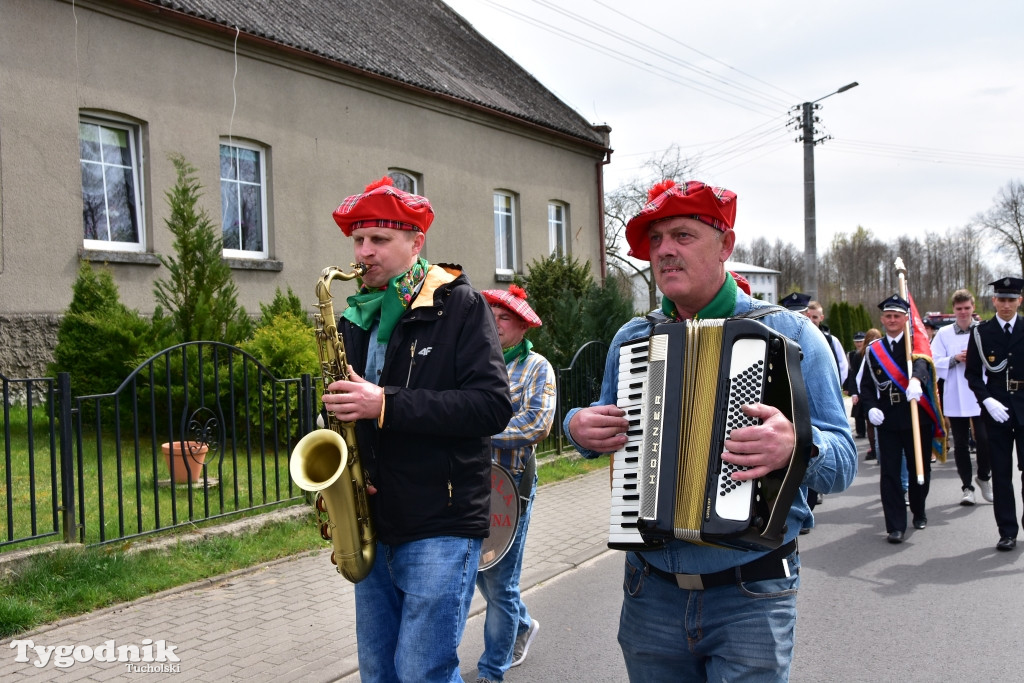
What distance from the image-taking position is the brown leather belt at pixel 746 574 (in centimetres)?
243

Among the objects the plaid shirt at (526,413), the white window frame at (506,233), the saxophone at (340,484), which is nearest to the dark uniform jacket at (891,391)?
the plaid shirt at (526,413)

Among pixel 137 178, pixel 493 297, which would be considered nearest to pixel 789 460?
pixel 493 297

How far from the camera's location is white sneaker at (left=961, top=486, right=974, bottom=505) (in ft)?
29.7

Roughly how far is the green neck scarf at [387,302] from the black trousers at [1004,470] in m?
5.95

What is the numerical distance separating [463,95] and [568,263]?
5.01 m

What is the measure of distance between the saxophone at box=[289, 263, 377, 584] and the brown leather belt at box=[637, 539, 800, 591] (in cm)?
112

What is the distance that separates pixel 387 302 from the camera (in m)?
3.10

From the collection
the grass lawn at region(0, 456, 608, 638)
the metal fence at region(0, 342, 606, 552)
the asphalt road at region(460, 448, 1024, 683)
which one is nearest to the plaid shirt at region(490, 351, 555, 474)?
the asphalt road at region(460, 448, 1024, 683)

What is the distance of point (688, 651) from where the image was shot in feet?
Result: 8.26

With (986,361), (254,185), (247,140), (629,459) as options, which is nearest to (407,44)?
(247,140)

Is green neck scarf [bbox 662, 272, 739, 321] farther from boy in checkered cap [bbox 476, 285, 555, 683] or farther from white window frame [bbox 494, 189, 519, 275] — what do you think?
white window frame [bbox 494, 189, 519, 275]

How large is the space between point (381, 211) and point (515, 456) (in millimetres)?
1807

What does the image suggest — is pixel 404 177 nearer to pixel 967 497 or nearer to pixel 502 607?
pixel 967 497

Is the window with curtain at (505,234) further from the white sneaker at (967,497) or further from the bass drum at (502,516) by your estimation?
the bass drum at (502,516)
